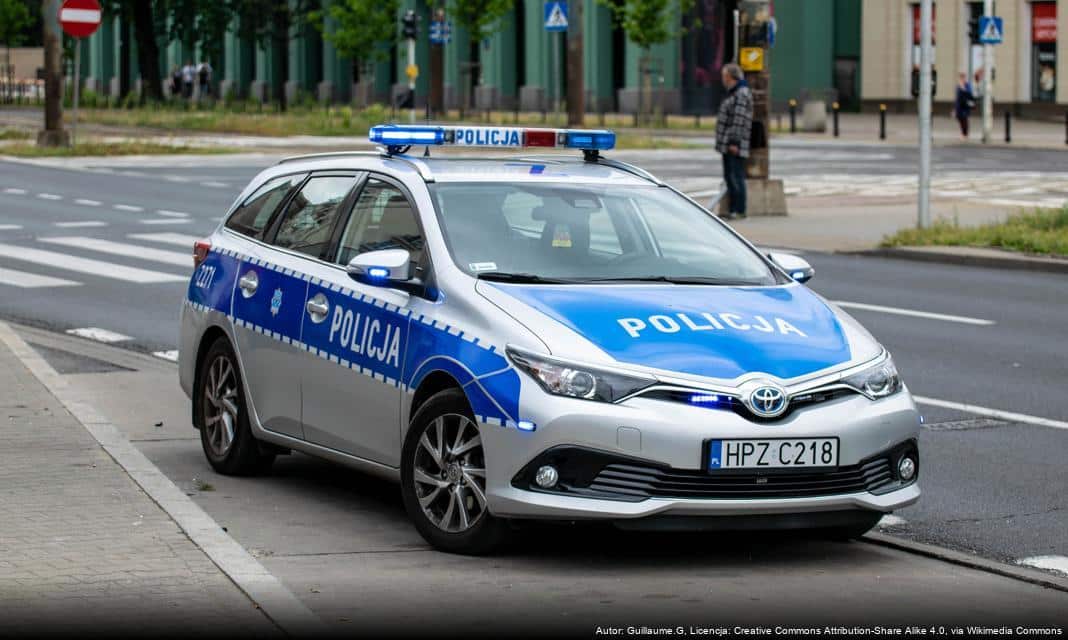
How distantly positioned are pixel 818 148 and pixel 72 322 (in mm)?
32128

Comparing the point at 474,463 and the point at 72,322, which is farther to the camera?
the point at 72,322

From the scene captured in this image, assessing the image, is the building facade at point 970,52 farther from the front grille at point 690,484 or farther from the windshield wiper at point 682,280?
the front grille at point 690,484

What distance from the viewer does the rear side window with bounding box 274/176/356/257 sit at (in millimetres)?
8461

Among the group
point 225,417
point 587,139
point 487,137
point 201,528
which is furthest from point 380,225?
point 201,528

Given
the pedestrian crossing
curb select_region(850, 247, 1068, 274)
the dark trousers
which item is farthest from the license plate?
the dark trousers

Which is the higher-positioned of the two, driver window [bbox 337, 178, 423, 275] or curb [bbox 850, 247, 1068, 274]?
driver window [bbox 337, 178, 423, 275]

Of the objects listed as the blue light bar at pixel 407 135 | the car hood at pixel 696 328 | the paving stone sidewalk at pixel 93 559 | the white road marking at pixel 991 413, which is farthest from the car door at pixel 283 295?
the white road marking at pixel 991 413

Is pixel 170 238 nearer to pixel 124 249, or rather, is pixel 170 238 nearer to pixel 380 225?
pixel 124 249

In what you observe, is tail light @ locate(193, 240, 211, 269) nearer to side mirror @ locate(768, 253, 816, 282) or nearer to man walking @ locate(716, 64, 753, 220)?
side mirror @ locate(768, 253, 816, 282)

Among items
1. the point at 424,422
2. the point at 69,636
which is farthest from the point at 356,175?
the point at 69,636

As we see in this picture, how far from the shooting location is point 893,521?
8.16 metres

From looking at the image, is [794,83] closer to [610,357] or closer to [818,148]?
[818,148]

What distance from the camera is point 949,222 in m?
22.8

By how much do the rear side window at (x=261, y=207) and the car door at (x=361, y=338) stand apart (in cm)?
83
